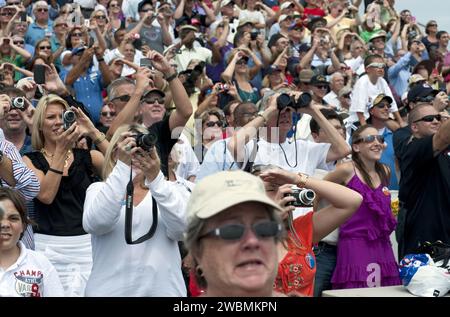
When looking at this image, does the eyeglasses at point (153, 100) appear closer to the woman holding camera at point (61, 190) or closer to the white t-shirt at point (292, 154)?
the white t-shirt at point (292, 154)

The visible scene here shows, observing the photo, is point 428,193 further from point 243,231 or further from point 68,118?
point 243,231

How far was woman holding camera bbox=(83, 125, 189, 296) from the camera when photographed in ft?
15.3

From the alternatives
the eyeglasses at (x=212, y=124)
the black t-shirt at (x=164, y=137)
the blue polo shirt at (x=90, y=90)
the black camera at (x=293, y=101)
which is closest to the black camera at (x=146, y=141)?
the black t-shirt at (x=164, y=137)

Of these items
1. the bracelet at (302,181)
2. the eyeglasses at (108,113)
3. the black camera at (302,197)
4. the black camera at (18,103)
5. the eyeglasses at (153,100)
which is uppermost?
the eyeglasses at (108,113)

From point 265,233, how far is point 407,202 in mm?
4121

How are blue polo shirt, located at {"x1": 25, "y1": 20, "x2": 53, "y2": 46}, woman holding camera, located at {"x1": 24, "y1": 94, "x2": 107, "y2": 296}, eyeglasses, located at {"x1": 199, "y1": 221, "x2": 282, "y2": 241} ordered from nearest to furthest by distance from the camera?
eyeglasses, located at {"x1": 199, "y1": 221, "x2": 282, "y2": 241} < woman holding camera, located at {"x1": 24, "y1": 94, "x2": 107, "y2": 296} < blue polo shirt, located at {"x1": 25, "y1": 20, "x2": 53, "y2": 46}

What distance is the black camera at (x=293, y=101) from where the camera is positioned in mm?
6598

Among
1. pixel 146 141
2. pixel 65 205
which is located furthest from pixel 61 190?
pixel 146 141

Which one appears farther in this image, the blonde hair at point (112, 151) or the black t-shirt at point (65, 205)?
the black t-shirt at point (65, 205)

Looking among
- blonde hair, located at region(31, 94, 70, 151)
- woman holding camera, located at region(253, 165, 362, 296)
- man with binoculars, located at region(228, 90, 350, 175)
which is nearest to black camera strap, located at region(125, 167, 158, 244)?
woman holding camera, located at region(253, 165, 362, 296)

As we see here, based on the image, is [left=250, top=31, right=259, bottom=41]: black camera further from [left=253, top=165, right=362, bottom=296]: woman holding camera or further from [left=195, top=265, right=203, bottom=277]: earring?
[left=195, top=265, right=203, bottom=277]: earring

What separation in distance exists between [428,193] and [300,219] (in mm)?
1853

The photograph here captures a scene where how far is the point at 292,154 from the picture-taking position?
22.2ft
